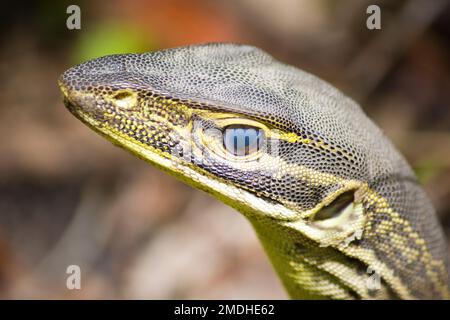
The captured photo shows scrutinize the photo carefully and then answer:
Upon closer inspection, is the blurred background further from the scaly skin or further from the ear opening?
the ear opening

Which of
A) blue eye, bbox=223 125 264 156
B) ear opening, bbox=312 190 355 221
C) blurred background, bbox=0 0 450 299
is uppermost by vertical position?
blurred background, bbox=0 0 450 299

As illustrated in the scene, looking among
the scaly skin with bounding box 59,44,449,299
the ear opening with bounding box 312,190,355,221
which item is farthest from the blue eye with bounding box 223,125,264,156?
the ear opening with bounding box 312,190,355,221

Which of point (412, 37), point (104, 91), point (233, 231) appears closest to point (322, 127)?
point (104, 91)

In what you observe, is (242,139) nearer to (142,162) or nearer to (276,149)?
(276,149)

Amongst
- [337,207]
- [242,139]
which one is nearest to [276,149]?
[242,139]

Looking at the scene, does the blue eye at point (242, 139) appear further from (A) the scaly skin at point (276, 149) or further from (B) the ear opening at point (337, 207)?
(B) the ear opening at point (337, 207)

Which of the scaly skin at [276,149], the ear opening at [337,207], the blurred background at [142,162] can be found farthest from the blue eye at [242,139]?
the blurred background at [142,162]

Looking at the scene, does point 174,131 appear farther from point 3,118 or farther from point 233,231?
point 3,118
